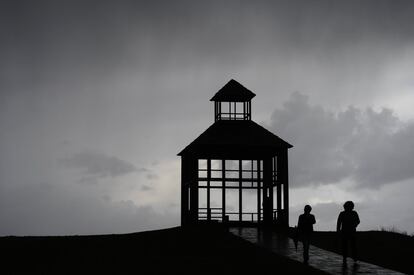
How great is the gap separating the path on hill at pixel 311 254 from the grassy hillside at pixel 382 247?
2.63 ft

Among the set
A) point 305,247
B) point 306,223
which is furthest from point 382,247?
point 306,223

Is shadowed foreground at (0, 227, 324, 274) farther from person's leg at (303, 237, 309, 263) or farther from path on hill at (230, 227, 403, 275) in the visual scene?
path on hill at (230, 227, 403, 275)

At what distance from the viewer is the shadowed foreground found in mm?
25562

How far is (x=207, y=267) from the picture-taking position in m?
25.7

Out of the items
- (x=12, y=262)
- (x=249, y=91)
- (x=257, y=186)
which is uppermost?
(x=249, y=91)

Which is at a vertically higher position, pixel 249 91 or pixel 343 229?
pixel 249 91

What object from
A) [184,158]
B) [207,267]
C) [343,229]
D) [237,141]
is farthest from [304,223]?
[184,158]

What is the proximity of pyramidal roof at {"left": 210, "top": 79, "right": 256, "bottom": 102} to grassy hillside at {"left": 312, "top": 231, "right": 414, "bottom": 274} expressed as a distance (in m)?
9.60

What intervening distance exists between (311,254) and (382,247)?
668cm

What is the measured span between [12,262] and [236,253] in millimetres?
9700

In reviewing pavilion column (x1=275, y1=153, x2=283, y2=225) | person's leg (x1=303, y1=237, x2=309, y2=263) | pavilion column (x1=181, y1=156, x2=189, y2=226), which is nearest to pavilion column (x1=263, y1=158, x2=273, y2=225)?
pavilion column (x1=275, y1=153, x2=283, y2=225)

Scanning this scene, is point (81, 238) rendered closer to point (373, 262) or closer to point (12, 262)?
point (12, 262)

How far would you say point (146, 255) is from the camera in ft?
98.5

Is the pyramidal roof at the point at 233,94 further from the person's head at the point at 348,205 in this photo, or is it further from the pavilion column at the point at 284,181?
the person's head at the point at 348,205
